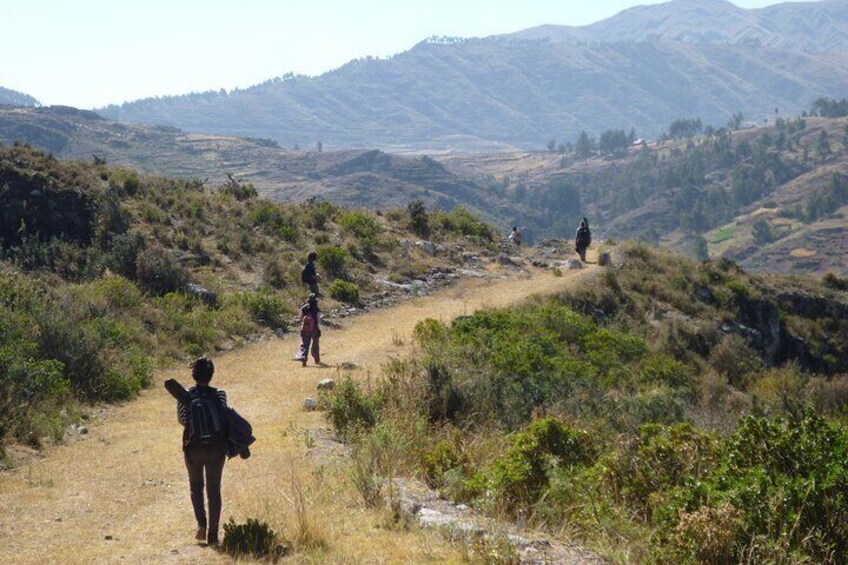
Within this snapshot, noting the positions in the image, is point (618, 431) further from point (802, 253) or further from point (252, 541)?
point (802, 253)

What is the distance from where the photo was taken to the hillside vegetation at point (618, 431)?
18.0ft

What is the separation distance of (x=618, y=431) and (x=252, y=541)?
227 inches

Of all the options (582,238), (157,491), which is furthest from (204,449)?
(582,238)

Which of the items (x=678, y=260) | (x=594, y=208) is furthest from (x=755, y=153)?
(x=678, y=260)

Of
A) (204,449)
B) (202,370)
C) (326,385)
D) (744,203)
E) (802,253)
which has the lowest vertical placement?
(802,253)

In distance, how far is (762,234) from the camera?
459ft

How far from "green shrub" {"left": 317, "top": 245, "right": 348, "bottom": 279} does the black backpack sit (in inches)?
651

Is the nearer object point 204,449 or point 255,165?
point 204,449

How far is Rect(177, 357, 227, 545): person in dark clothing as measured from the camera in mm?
6543

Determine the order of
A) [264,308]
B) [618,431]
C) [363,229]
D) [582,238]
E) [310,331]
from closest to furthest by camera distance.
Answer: [618,431], [310,331], [264,308], [363,229], [582,238]

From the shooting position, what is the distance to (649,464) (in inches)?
285

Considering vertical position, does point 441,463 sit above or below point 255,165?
below

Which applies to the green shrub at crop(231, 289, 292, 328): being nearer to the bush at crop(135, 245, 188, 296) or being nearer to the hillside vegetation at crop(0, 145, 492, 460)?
the hillside vegetation at crop(0, 145, 492, 460)

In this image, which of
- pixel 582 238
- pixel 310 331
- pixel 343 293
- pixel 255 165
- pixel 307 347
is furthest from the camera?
pixel 255 165
